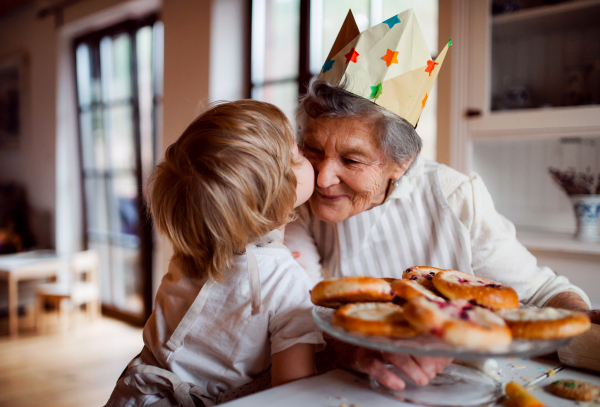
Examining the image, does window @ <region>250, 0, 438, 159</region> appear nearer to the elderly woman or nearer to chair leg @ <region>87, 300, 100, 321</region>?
the elderly woman

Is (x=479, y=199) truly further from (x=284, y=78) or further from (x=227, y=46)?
(x=227, y=46)

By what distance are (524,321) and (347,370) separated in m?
0.31

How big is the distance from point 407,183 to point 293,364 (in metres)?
0.74

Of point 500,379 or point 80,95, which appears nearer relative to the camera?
point 500,379

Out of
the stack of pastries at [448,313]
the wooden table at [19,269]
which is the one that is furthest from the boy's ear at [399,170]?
the wooden table at [19,269]

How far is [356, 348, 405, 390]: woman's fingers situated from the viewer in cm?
70

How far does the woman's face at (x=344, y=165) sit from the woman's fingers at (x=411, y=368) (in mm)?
609

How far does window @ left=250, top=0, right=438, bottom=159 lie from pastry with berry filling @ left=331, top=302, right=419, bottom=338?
1.96 metres

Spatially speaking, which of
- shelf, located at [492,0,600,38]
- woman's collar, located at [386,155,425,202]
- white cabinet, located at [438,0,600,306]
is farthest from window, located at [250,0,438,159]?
woman's collar, located at [386,155,425,202]

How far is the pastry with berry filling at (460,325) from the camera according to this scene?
585 mm

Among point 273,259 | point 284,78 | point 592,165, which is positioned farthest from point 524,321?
point 284,78

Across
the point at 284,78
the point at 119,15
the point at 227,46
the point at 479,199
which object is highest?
the point at 119,15

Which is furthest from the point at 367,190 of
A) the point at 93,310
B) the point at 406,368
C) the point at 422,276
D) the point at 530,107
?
the point at 93,310

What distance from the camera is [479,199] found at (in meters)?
1.34
